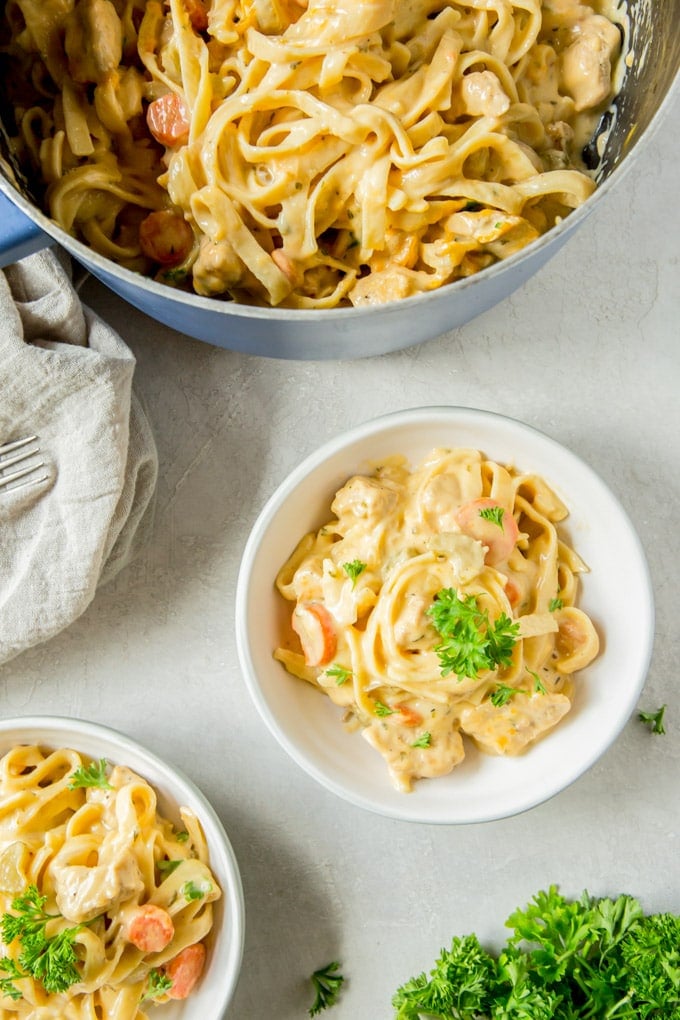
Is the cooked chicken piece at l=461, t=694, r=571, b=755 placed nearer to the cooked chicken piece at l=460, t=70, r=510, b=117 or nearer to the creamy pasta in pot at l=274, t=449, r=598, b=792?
the creamy pasta in pot at l=274, t=449, r=598, b=792

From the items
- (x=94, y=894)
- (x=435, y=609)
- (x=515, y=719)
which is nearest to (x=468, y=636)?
(x=435, y=609)

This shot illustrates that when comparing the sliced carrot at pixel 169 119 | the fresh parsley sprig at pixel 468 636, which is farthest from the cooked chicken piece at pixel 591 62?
the fresh parsley sprig at pixel 468 636

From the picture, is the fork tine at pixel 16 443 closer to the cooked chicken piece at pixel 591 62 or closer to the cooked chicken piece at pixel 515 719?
the cooked chicken piece at pixel 515 719

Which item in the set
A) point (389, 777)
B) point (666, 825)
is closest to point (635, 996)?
point (666, 825)

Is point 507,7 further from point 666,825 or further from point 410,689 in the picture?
point 666,825

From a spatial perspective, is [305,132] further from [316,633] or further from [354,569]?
[316,633]

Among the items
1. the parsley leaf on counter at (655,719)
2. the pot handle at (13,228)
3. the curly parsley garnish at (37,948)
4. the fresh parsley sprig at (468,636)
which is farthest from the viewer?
the parsley leaf on counter at (655,719)
